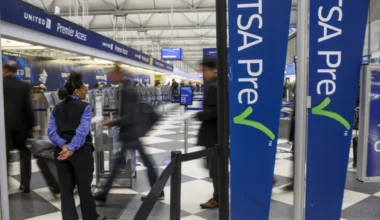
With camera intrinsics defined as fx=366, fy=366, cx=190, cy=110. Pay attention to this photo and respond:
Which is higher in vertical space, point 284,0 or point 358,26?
point 284,0

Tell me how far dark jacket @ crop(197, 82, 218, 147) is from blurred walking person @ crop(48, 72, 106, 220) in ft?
3.40

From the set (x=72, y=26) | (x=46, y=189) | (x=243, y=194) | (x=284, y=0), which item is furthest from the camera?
(x=72, y=26)

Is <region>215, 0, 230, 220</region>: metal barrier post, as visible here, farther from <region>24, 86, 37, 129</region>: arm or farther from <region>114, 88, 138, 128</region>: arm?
<region>24, 86, 37, 129</region>: arm

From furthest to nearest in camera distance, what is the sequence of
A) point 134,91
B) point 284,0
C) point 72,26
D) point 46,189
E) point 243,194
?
point 72,26, point 46,189, point 134,91, point 243,194, point 284,0

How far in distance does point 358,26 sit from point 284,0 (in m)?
0.44

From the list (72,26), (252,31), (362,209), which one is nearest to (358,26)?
(252,31)

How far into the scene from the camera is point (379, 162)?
2014 mm

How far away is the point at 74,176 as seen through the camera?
283cm

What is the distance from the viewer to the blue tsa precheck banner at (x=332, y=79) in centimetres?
201

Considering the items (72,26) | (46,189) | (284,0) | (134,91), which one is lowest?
(46,189)

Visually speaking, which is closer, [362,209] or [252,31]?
[252,31]

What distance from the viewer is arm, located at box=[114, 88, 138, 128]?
353cm

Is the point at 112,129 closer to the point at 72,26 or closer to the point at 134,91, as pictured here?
the point at 134,91

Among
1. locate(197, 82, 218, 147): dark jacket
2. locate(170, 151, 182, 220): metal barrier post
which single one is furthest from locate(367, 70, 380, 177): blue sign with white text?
locate(197, 82, 218, 147): dark jacket
